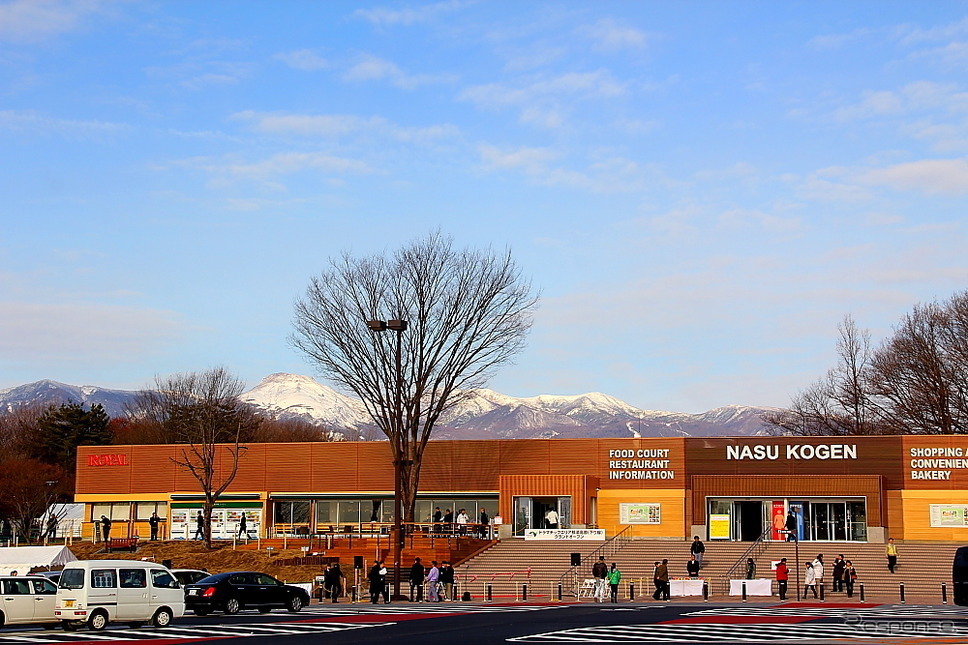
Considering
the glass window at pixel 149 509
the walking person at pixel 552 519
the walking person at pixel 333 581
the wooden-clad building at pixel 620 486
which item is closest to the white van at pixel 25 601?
the walking person at pixel 333 581

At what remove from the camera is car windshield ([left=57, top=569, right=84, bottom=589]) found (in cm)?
3025

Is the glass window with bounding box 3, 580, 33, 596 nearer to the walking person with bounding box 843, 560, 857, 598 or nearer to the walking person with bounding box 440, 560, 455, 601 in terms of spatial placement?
the walking person with bounding box 440, 560, 455, 601

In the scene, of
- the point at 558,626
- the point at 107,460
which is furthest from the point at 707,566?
the point at 107,460

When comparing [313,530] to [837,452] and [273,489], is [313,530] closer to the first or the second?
[273,489]

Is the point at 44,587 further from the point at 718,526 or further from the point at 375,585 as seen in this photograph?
the point at 718,526

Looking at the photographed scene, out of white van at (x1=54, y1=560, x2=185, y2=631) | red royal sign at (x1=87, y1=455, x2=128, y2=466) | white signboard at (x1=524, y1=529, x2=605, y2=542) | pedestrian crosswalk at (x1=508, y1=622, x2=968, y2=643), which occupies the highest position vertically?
red royal sign at (x1=87, y1=455, x2=128, y2=466)

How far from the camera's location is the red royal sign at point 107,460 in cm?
7438

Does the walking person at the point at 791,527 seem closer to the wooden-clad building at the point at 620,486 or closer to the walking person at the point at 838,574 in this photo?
the wooden-clad building at the point at 620,486

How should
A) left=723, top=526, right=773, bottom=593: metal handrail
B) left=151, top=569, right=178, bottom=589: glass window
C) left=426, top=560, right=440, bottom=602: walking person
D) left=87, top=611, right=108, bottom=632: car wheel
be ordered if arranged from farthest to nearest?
left=723, top=526, right=773, bottom=593: metal handrail, left=426, top=560, right=440, bottom=602: walking person, left=151, top=569, right=178, bottom=589: glass window, left=87, top=611, right=108, bottom=632: car wheel

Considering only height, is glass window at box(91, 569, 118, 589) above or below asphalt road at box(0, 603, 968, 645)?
above

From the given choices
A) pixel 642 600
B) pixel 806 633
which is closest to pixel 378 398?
pixel 642 600

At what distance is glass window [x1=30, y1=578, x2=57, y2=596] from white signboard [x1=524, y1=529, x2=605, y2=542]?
32877 mm

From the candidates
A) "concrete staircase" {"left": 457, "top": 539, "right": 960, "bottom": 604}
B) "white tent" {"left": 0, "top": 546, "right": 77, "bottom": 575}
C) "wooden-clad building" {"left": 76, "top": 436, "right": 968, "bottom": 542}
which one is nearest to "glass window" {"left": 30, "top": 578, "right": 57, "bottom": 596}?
"concrete staircase" {"left": 457, "top": 539, "right": 960, "bottom": 604}

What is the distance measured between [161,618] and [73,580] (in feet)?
8.47
